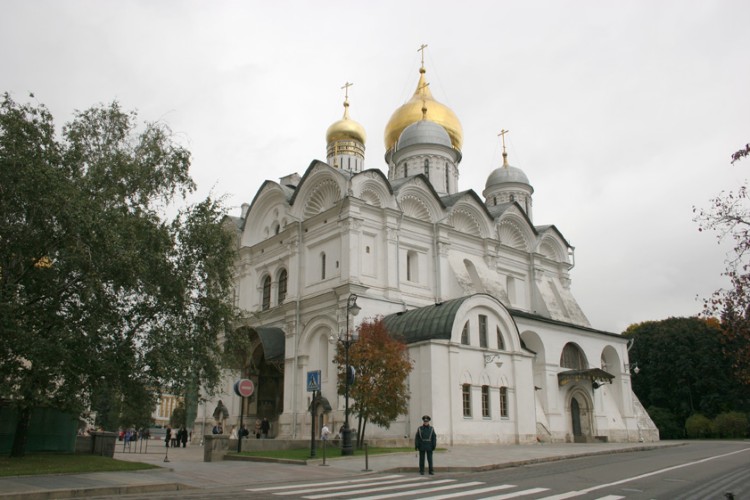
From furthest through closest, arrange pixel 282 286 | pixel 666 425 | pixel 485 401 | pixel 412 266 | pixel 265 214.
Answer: pixel 666 425, pixel 265 214, pixel 282 286, pixel 412 266, pixel 485 401

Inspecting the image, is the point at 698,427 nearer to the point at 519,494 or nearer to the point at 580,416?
the point at 580,416

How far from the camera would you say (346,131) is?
1703 inches

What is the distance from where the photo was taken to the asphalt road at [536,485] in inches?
445

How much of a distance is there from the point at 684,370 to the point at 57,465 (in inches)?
1883

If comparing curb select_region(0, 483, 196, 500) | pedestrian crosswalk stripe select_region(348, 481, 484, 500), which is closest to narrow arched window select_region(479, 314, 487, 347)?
pedestrian crosswalk stripe select_region(348, 481, 484, 500)

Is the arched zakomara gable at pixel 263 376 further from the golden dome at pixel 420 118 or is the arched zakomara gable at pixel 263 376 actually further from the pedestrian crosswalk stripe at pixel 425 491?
the pedestrian crosswalk stripe at pixel 425 491

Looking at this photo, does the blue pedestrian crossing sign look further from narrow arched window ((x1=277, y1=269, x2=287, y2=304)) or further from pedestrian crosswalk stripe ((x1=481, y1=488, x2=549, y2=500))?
narrow arched window ((x1=277, y1=269, x2=287, y2=304))

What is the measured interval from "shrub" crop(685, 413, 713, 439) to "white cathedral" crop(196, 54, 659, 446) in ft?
31.4

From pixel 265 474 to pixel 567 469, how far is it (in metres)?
7.64

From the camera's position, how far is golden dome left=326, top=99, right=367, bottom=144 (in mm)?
43312

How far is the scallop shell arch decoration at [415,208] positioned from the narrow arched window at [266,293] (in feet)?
30.2

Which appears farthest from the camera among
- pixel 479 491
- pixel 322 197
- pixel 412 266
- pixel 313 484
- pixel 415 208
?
pixel 415 208

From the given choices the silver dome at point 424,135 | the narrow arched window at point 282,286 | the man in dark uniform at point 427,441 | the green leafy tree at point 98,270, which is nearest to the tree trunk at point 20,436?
the green leafy tree at point 98,270

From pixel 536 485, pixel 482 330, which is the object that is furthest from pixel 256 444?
pixel 536 485
